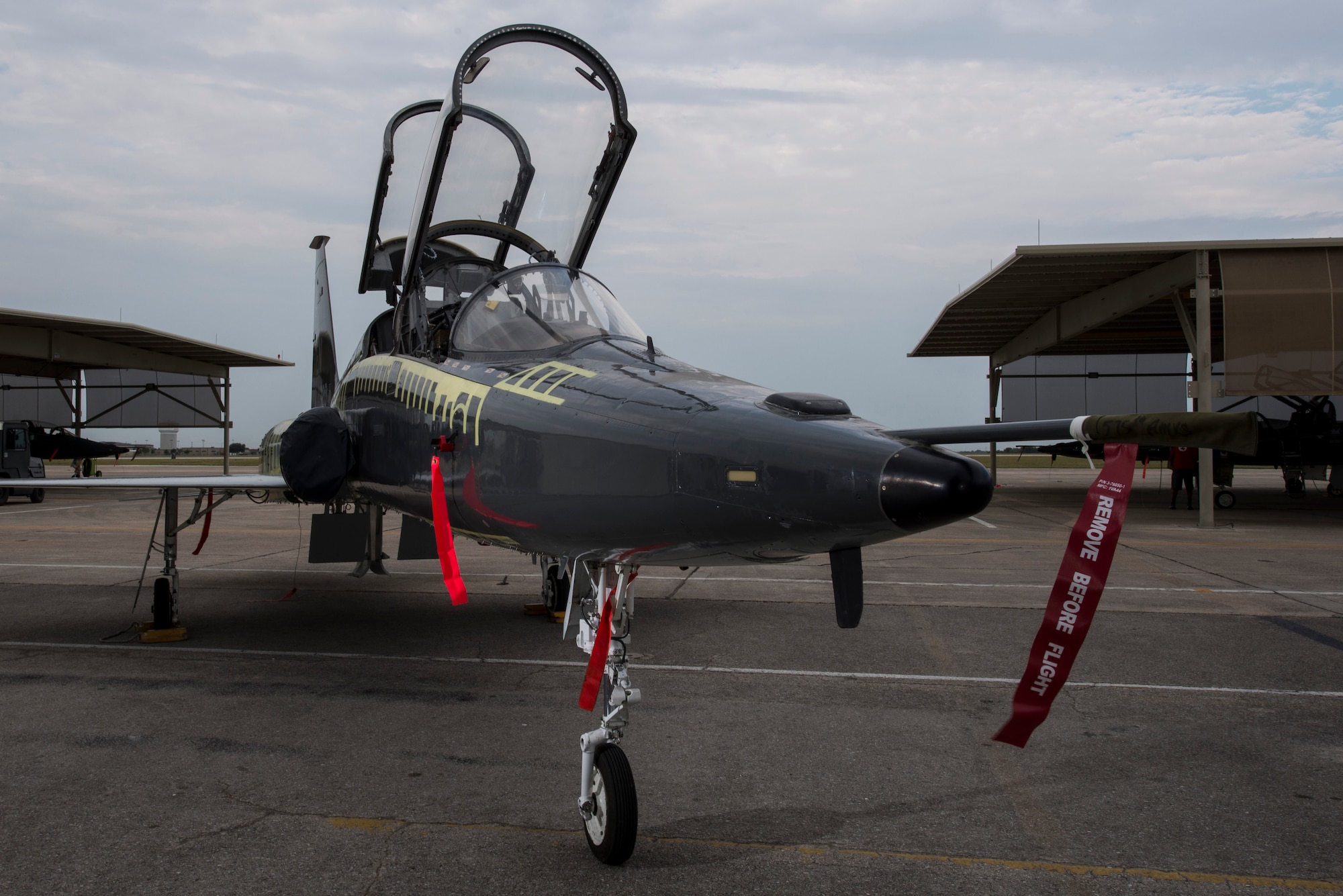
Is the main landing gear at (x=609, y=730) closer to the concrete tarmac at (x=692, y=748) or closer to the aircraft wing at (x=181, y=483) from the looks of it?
the concrete tarmac at (x=692, y=748)

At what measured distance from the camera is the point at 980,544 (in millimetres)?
15016

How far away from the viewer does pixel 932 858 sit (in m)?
3.59

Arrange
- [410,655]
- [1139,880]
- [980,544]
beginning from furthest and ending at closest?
[980,544] < [410,655] < [1139,880]

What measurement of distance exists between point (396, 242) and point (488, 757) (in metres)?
4.41

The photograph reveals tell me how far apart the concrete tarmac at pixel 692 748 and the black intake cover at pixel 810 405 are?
189 cm

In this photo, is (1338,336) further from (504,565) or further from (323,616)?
(323,616)

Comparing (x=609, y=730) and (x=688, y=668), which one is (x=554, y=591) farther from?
(x=609, y=730)

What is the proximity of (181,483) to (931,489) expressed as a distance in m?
7.33

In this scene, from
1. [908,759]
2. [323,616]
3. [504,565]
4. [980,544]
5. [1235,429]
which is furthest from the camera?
[980,544]

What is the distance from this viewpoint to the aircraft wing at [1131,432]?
7.41 ft

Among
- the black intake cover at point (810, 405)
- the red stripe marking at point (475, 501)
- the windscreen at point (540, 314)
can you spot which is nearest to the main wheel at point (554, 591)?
the windscreen at point (540, 314)

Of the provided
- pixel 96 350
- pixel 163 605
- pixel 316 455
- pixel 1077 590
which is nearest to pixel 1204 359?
pixel 316 455

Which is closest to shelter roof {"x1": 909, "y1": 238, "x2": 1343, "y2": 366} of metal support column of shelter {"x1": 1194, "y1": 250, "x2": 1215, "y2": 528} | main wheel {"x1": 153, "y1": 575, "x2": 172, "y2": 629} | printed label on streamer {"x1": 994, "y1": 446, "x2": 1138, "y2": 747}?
metal support column of shelter {"x1": 1194, "y1": 250, "x2": 1215, "y2": 528}

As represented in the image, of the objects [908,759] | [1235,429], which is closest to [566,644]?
[908,759]
